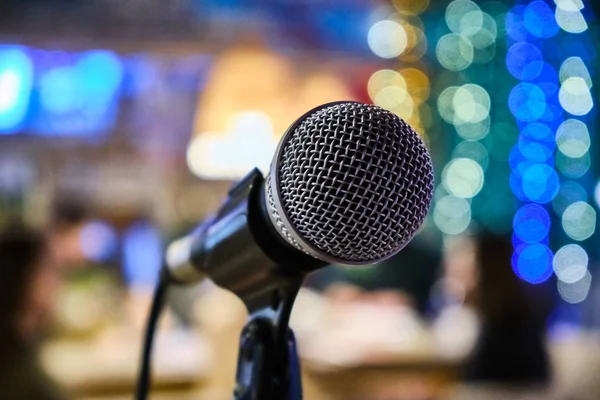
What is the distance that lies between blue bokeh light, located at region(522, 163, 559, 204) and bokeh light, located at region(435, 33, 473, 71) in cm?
77

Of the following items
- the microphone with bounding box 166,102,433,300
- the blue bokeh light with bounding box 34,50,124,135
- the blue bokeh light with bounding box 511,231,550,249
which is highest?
the blue bokeh light with bounding box 34,50,124,135

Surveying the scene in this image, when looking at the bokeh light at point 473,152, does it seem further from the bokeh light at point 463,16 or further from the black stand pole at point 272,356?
the black stand pole at point 272,356

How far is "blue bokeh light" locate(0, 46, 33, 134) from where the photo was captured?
3.18 m

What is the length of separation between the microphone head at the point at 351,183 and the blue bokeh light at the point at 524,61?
3980 mm

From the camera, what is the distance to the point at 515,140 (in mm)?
4395

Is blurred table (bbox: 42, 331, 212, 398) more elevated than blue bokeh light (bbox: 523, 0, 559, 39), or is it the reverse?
blue bokeh light (bbox: 523, 0, 559, 39)

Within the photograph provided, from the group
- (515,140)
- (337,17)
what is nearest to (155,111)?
(337,17)

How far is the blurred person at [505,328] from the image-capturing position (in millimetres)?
2795

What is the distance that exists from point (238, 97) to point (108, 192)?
1133mm

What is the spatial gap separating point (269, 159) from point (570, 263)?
9.43ft

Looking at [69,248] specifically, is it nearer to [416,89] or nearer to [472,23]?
[416,89]

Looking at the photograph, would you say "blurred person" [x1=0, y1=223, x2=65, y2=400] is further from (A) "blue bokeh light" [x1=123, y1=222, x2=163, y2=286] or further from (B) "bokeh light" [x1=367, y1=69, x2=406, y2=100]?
(B) "bokeh light" [x1=367, y1=69, x2=406, y2=100]

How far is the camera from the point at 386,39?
140 inches

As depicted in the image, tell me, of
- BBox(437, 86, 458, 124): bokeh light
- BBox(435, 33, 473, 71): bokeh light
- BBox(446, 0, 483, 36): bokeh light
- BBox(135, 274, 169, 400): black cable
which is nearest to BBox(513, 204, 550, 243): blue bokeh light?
BBox(437, 86, 458, 124): bokeh light
